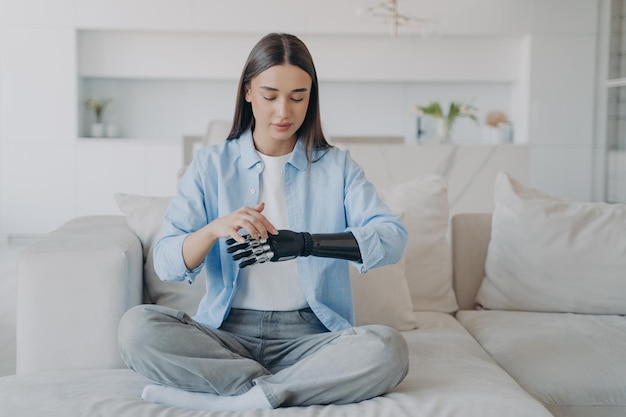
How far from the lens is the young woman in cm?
191

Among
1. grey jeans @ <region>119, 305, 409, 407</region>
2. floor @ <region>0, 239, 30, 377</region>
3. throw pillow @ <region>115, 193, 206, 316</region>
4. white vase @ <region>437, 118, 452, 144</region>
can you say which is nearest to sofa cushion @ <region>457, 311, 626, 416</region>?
grey jeans @ <region>119, 305, 409, 407</region>

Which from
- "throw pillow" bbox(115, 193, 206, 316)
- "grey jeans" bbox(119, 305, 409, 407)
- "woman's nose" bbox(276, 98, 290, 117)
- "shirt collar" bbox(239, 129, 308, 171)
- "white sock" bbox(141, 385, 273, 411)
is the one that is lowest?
"white sock" bbox(141, 385, 273, 411)

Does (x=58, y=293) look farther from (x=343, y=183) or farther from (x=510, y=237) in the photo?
(x=510, y=237)

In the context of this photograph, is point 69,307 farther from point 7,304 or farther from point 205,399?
point 7,304

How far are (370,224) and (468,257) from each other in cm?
93

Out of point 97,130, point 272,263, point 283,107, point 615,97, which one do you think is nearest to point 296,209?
point 272,263

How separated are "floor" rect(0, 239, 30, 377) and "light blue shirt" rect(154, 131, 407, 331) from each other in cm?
141

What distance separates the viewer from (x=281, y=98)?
2131 millimetres

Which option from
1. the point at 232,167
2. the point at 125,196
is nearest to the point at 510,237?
the point at 232,167

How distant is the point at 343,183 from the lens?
2.27 m

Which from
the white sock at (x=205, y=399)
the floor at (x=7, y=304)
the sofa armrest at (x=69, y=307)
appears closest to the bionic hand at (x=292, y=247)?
the white sock at (x=205, y=399)

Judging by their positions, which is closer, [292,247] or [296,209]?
[292,247]

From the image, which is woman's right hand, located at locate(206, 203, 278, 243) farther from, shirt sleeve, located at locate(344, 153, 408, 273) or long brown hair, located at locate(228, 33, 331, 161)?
long brown hair, located at locate(228, 33, 331, 161)

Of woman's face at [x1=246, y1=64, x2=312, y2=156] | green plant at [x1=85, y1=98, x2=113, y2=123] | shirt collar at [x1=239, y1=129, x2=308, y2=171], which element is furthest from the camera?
green plant at [x1=85, y1=98, x2=113, y2=123]
